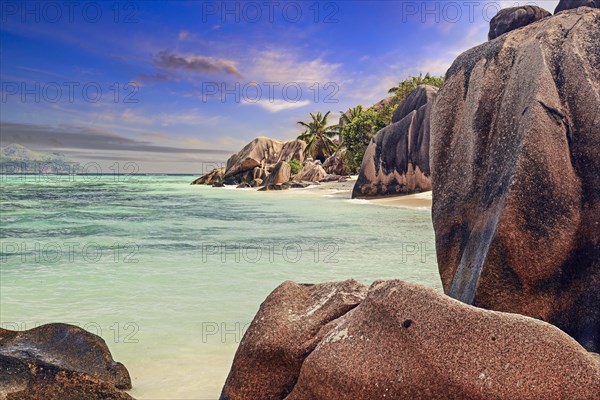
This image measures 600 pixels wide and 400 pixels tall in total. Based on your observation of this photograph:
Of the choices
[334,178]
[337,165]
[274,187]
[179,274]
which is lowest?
[179,274]

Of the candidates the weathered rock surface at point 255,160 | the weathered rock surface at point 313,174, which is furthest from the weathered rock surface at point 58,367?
the weathered rock surface at point 255,160

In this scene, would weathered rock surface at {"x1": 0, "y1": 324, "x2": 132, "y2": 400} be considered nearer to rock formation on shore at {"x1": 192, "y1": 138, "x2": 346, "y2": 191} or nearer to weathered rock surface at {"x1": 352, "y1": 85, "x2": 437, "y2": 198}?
weathered rock surface at {"x1": 352, "y1": 85, "x2": 437, "y2": 198}

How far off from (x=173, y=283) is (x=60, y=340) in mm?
3944

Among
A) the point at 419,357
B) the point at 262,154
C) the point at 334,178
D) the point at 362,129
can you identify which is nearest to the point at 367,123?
the point at 362,129

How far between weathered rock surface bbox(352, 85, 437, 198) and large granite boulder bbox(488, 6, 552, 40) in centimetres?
2094

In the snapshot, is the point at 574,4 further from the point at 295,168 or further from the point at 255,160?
the point at 295,168

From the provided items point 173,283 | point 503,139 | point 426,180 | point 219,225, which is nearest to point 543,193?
point 503,139

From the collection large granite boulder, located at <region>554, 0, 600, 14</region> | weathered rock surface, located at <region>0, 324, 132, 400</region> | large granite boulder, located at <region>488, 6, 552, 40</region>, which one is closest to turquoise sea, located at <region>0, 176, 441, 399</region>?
weathered rock surface, located at <region>0, 324, 132, 400</region>

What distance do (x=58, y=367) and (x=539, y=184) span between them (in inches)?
164

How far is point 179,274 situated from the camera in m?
9.34

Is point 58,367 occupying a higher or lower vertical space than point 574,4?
lower

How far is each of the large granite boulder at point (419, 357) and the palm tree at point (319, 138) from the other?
2594 inches

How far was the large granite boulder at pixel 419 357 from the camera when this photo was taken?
8.90 feet

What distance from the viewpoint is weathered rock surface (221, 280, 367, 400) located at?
3.43m
